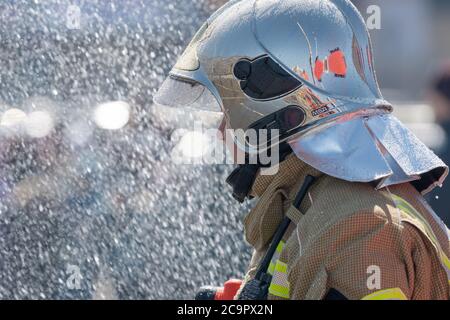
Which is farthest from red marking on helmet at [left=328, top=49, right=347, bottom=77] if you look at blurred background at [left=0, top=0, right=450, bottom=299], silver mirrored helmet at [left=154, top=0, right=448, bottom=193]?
blurred background at [left=0, top=0, right=450, bottom=299]

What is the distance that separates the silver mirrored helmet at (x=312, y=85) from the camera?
2.09 metres

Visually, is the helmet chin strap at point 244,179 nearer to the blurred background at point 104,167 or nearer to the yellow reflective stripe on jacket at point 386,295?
the yellow reflective stripe on jacket at point 386,295

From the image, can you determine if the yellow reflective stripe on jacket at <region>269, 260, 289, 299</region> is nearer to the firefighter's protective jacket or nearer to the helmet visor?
the firefighter's protective jacket

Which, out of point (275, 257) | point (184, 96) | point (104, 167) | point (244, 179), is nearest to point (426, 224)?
point (275, 257)

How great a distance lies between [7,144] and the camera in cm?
461

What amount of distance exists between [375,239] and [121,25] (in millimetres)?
3247

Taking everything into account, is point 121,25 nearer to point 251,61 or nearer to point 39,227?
point 39,227

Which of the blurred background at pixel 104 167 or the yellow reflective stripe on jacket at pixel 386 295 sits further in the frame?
the blurred background at pixel 104 167

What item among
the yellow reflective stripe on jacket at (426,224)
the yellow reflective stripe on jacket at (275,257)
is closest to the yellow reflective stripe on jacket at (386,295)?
the yellow reflective stripe on jacket at (426,224)

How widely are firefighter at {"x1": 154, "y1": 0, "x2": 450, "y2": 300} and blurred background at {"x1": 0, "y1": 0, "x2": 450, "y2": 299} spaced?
1943 mm

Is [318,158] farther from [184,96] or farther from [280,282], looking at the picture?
[184,96]

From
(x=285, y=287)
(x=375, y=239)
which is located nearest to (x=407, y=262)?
(x=375, y=239)

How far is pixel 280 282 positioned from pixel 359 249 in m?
0.20

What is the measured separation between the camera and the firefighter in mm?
1898
